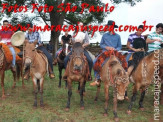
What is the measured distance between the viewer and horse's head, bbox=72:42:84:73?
5.82 m

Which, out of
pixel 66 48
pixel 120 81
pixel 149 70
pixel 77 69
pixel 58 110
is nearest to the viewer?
pixel 120 81

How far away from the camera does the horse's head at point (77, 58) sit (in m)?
5.82

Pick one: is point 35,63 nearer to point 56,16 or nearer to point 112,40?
point 112,40

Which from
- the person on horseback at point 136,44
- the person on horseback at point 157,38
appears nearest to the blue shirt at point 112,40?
the person on horseback at point 136,44

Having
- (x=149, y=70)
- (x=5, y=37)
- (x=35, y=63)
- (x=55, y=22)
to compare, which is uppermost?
(x=55, y=22)

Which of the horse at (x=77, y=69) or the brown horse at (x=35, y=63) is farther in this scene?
the horse at (x=77, y=69)

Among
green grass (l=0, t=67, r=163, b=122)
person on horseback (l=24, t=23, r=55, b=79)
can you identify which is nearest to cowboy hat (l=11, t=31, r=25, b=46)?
person on horseback (l=24, t=23, r=55, b=79)

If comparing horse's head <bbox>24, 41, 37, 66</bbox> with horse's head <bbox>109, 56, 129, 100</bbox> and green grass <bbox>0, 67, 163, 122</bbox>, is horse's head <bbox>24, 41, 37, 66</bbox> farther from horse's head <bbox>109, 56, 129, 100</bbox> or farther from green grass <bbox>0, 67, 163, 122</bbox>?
horse's head <bbox>109, 56, 129, 100</bbox>

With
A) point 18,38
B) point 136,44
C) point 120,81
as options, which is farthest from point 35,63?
point 136,44

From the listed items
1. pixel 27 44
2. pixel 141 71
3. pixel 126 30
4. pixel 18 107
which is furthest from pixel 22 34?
pixel 126 30

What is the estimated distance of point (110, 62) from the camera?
5.82 metres

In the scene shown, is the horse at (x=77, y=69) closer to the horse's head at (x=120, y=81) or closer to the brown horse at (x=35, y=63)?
the brown horse at (x=35, y=63)

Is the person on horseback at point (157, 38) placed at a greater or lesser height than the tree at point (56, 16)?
lesser

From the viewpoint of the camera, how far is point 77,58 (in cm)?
598
